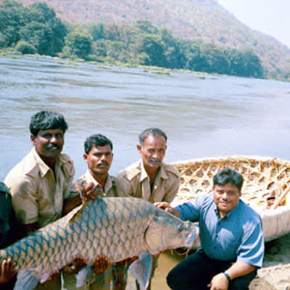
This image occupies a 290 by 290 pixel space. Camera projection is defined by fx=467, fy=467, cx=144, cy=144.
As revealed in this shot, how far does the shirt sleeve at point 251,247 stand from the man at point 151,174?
2.35 feet

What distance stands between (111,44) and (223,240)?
7901 cm

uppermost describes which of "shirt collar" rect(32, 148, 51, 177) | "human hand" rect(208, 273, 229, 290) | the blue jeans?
"shirt collar" rect(32, 148, 51, 177)

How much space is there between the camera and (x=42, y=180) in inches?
119

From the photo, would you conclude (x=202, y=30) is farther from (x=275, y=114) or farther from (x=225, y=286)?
(x=225, y=286)

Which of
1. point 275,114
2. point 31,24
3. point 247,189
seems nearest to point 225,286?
point 247,189

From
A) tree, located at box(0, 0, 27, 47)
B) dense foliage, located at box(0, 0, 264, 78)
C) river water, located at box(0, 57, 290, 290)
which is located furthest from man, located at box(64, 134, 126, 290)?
tree, located at box(0, 0, 27, 47)

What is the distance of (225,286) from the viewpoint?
10.3 feet

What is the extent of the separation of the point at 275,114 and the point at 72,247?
18567mm

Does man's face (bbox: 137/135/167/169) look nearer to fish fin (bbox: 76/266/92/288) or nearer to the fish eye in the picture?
the fish eye

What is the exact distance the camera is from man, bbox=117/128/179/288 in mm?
3439

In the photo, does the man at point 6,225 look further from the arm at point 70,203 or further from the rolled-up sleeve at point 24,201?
the arm at point 70,203

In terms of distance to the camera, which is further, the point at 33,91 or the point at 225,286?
the point at 33,91

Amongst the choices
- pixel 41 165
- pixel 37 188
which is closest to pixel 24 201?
pixel 37 188

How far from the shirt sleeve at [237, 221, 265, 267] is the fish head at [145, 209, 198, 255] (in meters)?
0.46
